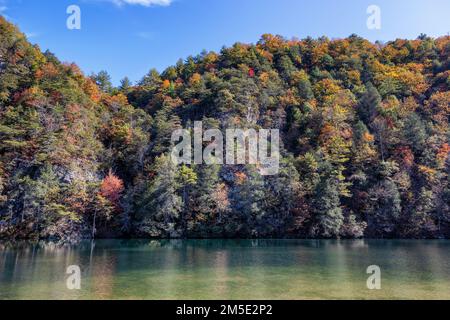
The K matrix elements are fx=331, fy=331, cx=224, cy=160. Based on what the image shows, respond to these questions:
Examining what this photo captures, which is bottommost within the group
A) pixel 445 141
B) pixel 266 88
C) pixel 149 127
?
pixel 445 141

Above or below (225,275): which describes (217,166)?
above

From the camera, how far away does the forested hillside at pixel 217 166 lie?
3728 cm

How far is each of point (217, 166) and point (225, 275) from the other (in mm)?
25122

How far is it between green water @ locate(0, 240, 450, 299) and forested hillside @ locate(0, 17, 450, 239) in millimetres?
11831

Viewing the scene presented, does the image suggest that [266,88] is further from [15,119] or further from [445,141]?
[15,119]

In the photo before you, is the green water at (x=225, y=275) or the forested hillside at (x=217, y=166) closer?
the green water at (x=225, y=275)

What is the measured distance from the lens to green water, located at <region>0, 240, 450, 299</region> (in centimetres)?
1366

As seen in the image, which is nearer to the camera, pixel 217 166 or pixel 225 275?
pixel 225 275

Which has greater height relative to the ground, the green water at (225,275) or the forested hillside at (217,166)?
the forested hillside at (217,166)

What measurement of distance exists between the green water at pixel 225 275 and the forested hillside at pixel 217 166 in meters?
11.8

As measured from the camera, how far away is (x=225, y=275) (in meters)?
17.6
